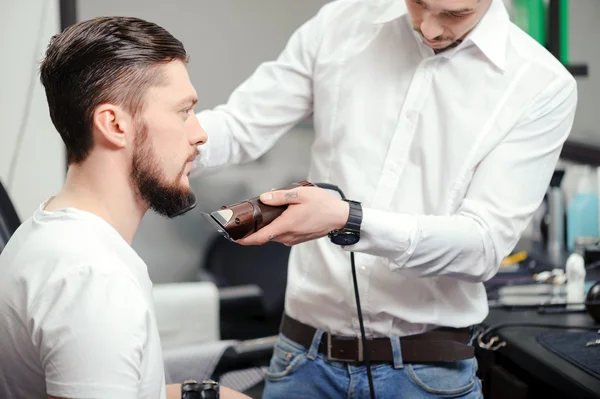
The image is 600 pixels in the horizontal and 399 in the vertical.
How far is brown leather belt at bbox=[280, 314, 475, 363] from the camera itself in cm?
171

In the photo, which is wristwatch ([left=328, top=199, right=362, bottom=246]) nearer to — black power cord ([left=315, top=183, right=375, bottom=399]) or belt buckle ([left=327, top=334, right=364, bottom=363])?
black power cord ([left=315, top=183, right=375, bottom=399])

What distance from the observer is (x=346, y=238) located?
1562 millimetres

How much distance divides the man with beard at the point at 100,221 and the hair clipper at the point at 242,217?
4.1 inches

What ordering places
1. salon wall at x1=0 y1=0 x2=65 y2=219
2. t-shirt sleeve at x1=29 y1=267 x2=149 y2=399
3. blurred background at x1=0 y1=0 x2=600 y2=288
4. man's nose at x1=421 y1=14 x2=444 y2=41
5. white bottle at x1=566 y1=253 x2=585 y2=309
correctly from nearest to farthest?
t-shirt sleeve at x1=29 y1=267 x2=149 y2=399
man's nose at x1=421 y1=14 x2=444 y2=41
salon wall at x1=0 y1=0 x2=65 y2=219
white bottle at x1=566 y1=253 x2=585 y2=309
blurred background at x1=0 y1=0 x2=600 y2=288

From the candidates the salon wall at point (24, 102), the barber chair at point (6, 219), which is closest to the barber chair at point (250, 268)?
the salon wall at point (24, 102)

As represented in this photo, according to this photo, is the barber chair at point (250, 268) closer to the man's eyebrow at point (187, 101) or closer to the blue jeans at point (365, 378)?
the blue jeans at point (365, 378)

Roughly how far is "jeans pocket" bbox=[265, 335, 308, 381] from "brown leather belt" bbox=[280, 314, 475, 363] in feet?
0.23

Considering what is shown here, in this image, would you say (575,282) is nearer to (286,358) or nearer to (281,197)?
(286,358)

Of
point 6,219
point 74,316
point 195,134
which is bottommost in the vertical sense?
point 6,219

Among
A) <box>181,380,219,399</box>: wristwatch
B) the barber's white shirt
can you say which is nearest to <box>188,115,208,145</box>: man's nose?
the barber's white shirt

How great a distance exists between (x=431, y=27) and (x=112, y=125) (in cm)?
68

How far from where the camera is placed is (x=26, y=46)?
221 centimetres

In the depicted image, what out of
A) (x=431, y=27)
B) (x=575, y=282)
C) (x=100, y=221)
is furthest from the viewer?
(x=575, y=282)

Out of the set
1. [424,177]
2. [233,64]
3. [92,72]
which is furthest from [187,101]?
[233,64]
